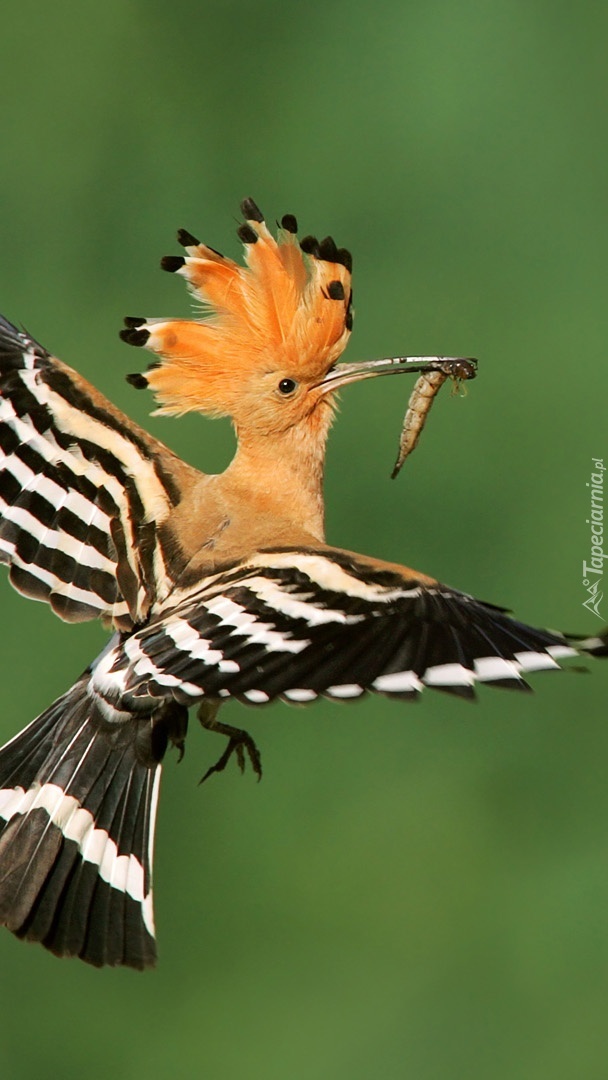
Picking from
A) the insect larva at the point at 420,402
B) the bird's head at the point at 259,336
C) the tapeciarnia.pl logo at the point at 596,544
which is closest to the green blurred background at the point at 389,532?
the tapeciarnia.pl logo at the point at 596,544

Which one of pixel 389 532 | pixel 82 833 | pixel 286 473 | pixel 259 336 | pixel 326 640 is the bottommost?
pixel 82 833

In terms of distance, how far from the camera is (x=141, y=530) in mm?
2010

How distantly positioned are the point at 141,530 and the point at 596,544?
1.28 meters

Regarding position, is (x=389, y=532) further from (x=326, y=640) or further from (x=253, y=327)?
(x=326, y=640)

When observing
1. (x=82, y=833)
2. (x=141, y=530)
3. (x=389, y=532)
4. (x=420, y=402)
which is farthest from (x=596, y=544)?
(x=82, y=833)

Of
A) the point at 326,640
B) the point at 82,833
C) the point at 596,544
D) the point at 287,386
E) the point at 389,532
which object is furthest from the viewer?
the point at 389,532

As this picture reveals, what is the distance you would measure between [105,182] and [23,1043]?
6.56 feet

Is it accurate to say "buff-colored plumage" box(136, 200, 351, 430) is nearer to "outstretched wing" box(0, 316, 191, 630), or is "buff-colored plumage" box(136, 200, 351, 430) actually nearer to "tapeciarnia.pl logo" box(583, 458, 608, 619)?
"outstretched wing" box(0, 316, 191, 630)

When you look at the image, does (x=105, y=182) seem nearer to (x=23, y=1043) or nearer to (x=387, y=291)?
(x=387, y=291)

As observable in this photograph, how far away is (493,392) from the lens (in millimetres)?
3695

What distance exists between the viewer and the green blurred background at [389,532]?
122 inches

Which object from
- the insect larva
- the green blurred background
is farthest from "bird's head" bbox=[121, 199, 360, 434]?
the green blurred background

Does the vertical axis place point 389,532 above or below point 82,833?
above

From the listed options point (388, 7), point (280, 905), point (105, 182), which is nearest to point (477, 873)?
point (280, 905)
